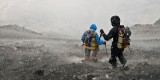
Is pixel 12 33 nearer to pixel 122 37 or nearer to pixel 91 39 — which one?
pixel 91 39

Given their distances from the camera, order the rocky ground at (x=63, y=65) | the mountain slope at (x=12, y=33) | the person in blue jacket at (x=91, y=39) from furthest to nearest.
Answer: the mountain slope at (x=12, y=33) → the person in blue jacket at (x=91, y=39) → the rocky ground at (x=63, y=65)

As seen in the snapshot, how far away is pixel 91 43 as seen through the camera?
50.7 feet

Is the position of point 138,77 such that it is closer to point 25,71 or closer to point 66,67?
point 66,67

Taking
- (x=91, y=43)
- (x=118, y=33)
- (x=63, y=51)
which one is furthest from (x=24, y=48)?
(x=118, y=33)

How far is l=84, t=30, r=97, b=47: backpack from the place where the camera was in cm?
1530

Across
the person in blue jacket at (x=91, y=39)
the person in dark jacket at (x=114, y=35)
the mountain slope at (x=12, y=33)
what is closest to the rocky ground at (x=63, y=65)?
the person in dark jacket at (x=114, y=35)

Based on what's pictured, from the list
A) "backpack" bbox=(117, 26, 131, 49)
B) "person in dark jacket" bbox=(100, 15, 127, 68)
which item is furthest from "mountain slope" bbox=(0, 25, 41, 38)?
"backpack" bbox=(117, 26, 131, 49)

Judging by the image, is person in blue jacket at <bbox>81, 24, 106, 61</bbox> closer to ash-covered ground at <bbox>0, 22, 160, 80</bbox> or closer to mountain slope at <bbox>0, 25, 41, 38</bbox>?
ash-covered ground at <bbox>0, 22, 160, 80</bbox>

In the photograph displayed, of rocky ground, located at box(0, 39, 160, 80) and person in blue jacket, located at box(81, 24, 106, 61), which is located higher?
person in blue jacket, located at box(81, 24, 106, 61)

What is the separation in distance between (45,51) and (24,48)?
1410 millimetres

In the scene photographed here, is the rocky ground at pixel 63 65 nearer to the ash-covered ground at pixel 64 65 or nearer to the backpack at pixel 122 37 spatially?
the ash-covered ground at pixel 64 65

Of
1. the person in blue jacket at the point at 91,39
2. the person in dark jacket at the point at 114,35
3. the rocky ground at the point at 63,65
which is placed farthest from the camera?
the person in blue jacket at the point at 91,39

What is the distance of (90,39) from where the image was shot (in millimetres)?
15328

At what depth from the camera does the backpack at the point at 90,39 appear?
15.3m
